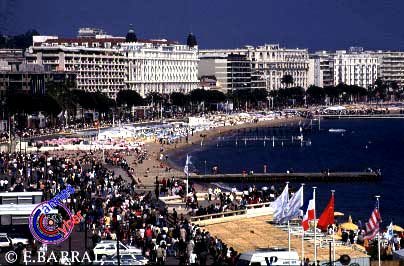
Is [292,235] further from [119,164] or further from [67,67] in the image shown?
[67,67]

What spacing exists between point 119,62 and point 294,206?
374ft

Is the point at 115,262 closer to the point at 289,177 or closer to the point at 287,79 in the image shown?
the point at 289,177

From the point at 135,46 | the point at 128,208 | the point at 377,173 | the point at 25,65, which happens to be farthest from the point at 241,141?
the point at 128,208

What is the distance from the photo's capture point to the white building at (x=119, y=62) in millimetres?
120375

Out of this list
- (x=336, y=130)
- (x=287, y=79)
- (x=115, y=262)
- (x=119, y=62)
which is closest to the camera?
(x=115, y=262)

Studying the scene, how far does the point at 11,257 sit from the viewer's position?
896 inches

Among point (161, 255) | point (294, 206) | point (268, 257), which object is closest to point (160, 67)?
point (294, 206)

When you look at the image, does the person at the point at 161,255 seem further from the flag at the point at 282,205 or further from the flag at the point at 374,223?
the flag at the point at 374,223

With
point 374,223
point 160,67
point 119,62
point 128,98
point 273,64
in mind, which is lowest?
point 374,223

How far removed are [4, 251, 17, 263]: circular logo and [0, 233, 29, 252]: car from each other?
2.78 ft

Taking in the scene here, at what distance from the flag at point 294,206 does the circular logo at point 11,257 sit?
5389mm

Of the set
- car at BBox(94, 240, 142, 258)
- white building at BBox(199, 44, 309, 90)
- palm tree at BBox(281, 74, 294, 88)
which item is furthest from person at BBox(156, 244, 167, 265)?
palm tree at BBox(281, 74, 294, 88)

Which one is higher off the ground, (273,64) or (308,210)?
(273,64)

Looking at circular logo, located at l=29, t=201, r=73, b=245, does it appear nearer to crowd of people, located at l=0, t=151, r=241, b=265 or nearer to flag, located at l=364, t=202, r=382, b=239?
crowd of people, located at l=0, t=151, r=241, b=265
